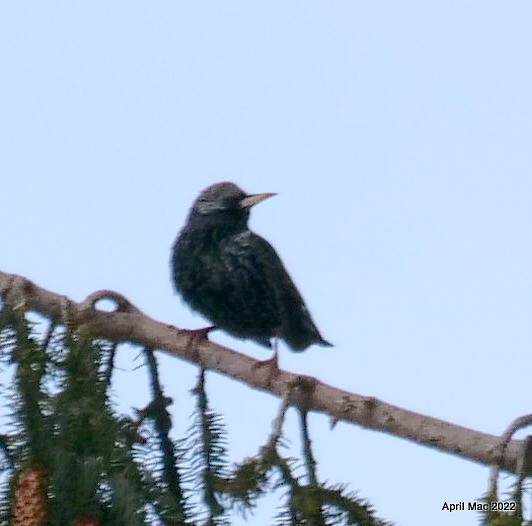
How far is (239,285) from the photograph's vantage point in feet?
15.0

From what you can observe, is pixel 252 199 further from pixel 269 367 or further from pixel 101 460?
pixel 101 460

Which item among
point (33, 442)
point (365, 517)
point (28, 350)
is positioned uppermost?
point (28, 350)

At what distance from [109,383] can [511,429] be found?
954 mm

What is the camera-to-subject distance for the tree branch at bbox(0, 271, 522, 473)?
2.51 meters

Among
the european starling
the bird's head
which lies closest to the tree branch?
the european starling

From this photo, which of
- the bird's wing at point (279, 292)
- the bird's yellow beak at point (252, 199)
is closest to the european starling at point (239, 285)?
the bird's wing at point (279, 292)

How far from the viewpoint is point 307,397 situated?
2.75 m

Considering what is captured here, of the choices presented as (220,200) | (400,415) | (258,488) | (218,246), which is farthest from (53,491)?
(220,200)

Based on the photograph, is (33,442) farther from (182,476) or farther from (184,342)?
(184,342)

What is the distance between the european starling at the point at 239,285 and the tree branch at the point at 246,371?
125cm

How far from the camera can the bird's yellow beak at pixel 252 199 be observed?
5121 mm

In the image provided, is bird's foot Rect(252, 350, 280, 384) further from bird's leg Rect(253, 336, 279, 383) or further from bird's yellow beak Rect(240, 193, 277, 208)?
bird's yellow beak Rect(240, 193, 277, 208)

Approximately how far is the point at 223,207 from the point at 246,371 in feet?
6.57

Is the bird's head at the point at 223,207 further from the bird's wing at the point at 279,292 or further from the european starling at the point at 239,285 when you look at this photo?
the bird's wing at the point at 279,292
